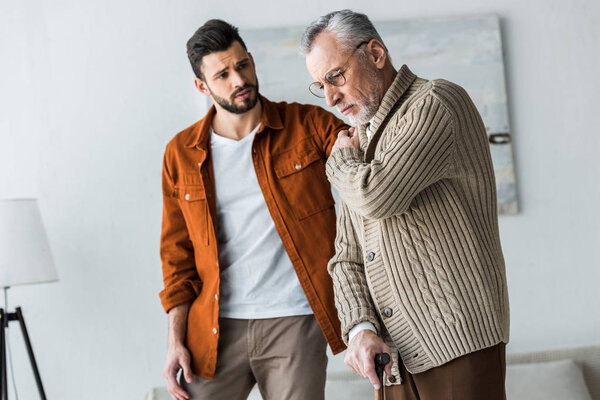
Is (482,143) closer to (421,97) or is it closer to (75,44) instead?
(421,97)

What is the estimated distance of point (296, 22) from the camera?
9.43 ft

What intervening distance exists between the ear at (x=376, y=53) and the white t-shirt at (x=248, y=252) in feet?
1.87

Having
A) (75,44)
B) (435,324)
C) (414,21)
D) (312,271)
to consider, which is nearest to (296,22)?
(414,21)

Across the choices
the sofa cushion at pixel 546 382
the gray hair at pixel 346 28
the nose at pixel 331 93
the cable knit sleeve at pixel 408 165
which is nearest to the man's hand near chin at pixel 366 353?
the cable knit sleeve at pixel 408 165

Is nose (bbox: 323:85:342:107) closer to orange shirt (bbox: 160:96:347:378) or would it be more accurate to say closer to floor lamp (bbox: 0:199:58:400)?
orange shirt (bbox: 160:96:347:378)

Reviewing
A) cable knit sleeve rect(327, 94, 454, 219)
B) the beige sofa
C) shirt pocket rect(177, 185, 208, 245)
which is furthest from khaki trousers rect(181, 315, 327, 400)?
the beige sofa

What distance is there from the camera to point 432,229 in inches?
52.3

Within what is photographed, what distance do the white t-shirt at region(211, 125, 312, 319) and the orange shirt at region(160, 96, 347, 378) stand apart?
0.03 metres

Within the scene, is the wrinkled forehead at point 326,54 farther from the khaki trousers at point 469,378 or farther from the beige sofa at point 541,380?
the beige sofa at point 541,380

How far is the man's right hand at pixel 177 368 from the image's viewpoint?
6.16 ft

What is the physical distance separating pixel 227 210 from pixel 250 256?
16 centimetres

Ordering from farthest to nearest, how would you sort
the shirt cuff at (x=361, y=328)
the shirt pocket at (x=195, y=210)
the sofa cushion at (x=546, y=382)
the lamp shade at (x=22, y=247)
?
1. the sofa cushion at (x=546, y=382)
2. the lamp shade at (x=22, y=247)
3. the shirt pocket at (x=195, y=210)
4. the shirt cuff at (x=361, y=328)

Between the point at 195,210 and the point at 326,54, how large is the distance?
2.29 ft

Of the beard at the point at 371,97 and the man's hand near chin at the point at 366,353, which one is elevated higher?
the beard at the point at 371,97
